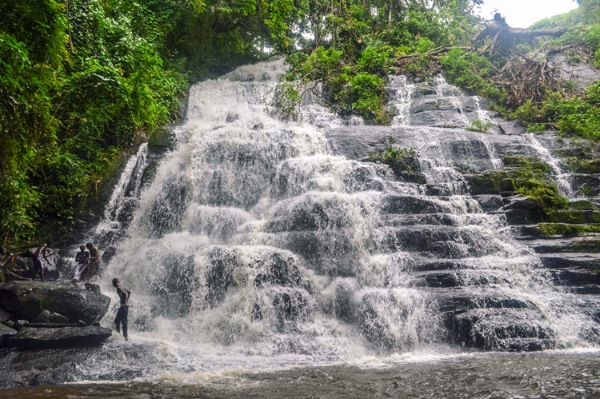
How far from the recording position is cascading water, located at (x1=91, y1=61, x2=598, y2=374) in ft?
26.5

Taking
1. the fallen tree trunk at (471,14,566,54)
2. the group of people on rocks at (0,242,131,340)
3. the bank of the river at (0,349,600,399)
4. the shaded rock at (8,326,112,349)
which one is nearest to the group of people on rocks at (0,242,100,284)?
the group of people on rocks at (0,242,131,340)

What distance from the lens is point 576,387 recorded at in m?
4.93

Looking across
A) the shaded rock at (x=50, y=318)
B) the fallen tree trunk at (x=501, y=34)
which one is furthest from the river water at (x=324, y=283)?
the fallen tree trunk at (x=501, y=34)

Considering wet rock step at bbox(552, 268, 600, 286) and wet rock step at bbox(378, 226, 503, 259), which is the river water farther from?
wet rock step at bbox(552, 268, 600, 286)

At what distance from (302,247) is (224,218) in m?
2.66

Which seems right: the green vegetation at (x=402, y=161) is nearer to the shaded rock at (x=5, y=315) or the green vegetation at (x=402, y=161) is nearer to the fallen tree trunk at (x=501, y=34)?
the shaded rock at (x=5, y=315)

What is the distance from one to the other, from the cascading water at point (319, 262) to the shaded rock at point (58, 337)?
0.85 m

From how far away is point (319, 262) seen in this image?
9.92 m

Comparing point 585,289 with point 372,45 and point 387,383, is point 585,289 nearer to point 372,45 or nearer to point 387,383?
point 387,383

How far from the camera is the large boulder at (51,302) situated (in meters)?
8.04

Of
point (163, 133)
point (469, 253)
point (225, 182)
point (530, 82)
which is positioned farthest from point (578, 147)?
point (163, 133)

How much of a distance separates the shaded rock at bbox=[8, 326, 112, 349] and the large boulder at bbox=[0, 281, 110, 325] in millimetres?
485

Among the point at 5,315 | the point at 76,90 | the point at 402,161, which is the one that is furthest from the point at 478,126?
the point at 5,315

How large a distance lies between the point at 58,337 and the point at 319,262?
541 centimetres
